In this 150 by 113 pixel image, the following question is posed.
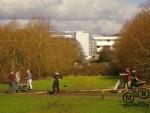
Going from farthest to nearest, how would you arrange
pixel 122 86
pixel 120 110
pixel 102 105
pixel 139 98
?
pixel 122 86, pixel 139 98, pixel 102 105, pixel 120 110

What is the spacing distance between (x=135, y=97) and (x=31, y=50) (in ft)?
159

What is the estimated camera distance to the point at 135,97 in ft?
98.1

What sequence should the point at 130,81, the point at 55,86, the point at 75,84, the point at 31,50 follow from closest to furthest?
the point at 130,81
the point at 55,86
the point at 75,84
the point at 31,50

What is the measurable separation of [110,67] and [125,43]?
17.3 metres

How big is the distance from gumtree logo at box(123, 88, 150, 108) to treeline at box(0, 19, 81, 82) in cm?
3684

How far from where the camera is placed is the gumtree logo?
28.0m

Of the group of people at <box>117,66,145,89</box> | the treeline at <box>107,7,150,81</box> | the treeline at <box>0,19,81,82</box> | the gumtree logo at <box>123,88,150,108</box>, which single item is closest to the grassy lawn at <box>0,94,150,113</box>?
the gumtree logo at <box>123,88,150,108</box>

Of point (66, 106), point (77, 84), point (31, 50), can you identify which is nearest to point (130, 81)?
point (66, 106)

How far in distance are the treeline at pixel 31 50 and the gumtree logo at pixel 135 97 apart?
36844 mm

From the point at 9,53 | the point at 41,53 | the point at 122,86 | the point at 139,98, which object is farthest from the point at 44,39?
the point at 139,98

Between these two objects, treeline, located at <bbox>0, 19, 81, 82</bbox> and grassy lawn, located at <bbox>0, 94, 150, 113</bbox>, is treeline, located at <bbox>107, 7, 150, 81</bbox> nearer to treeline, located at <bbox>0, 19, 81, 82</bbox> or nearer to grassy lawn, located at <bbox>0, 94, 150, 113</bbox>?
treeline, located at <bbox>0, 19, 81, 82</bbox>

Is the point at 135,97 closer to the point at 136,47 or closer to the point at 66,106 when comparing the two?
the point at 66,106

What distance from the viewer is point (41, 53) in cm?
8006

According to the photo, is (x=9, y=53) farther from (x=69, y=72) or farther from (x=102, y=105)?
(x=102, y=105)
